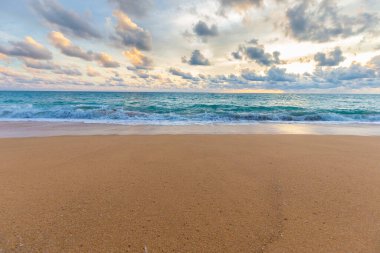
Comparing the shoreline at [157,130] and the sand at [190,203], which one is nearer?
the sand at [190,203]

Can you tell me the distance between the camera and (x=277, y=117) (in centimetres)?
1619

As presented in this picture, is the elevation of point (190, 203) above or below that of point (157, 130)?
above

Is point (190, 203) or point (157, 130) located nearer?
point (190, 203)

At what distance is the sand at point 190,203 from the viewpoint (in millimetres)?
2004

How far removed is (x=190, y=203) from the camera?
2.69 meters

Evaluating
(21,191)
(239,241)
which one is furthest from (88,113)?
(239,241)

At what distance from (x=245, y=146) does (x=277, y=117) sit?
11.9 metres

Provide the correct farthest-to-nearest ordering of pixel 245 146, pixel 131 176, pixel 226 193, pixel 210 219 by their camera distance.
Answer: pixel 245 146, pixel 131 176, pixel 226 193, pixel 210 219

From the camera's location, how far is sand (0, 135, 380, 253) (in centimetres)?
200

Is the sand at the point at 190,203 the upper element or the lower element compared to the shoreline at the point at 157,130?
upper

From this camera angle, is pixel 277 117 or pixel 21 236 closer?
pixel 21 236

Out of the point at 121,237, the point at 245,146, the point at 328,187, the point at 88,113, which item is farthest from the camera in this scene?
the point at 88,113

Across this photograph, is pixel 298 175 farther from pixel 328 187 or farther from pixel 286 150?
pixel 286 150

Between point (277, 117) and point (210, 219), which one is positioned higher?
point (210, 219)
